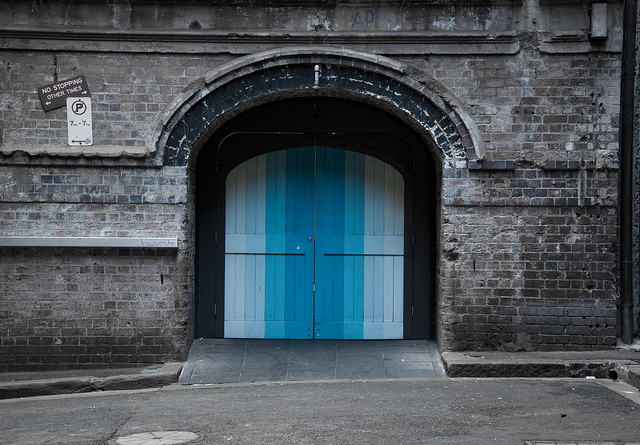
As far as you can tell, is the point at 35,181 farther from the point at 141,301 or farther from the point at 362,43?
the point at 362,43

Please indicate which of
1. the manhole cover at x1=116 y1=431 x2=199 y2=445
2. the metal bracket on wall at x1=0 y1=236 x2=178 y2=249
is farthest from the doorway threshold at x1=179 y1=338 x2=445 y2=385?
the manhole cover at x1=116 y1=431 x2=199 y2=445

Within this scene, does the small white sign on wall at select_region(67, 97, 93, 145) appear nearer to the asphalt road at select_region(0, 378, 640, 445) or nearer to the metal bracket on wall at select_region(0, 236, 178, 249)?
the metal bracket on wall at select_region(0, 236, 178, 249)

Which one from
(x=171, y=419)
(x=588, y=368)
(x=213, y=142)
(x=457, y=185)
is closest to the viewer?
(x=171, y=419)

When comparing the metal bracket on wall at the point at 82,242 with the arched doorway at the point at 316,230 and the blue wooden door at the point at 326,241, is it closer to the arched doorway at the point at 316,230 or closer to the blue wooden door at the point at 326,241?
the arched doorway at the point at 316,230

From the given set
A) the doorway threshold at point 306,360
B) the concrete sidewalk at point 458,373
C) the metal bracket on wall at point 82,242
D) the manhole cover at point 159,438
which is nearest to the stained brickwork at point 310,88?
the metal bracket on wall at point 82,242

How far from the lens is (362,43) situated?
735 cm

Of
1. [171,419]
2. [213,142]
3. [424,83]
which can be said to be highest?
[424,83]

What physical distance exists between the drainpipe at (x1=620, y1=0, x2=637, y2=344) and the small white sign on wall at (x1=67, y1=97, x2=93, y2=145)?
6172mm

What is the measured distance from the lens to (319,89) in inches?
292

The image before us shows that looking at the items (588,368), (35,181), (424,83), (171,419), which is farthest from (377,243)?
(35,181)

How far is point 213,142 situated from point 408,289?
307cm

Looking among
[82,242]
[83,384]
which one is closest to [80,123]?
[82,242]

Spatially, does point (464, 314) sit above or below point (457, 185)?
below

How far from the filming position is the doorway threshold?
720cm
